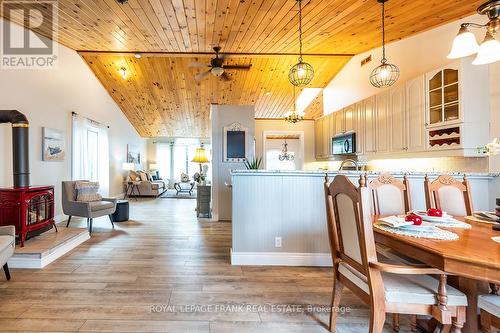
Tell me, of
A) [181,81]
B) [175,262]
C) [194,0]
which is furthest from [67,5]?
[175,262]

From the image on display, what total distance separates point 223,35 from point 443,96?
3.26m

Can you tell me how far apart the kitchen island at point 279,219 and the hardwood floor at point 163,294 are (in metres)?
0.17

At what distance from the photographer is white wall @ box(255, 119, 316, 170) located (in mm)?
7895

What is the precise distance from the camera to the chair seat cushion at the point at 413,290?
1.42 m

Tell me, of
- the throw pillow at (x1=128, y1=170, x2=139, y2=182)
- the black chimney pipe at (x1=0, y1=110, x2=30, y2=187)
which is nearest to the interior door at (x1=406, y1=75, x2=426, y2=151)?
the black chimney pipe at (x1=0, y1=110, x2=30, y2=187)

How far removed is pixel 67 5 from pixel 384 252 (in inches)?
189

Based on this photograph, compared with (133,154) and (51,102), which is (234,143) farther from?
(133,154)

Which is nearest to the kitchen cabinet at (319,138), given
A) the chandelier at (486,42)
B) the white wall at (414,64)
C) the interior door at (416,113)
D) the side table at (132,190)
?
the white wall at (414,64)

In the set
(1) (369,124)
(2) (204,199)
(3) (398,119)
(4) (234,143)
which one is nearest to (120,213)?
(2) (204,199)

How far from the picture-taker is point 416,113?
3199 millimetres

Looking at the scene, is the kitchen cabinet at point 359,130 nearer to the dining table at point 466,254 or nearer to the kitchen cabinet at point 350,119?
the kitchen cabinet at point 350,119

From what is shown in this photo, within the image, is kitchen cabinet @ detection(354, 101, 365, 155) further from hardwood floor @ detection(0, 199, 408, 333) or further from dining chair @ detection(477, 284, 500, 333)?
dining chair @ detection(477, 284, 500, 333)

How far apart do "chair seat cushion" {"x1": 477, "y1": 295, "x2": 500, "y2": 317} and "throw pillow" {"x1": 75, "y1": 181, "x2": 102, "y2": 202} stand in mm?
5213

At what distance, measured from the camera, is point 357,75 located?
→ 199 inches
